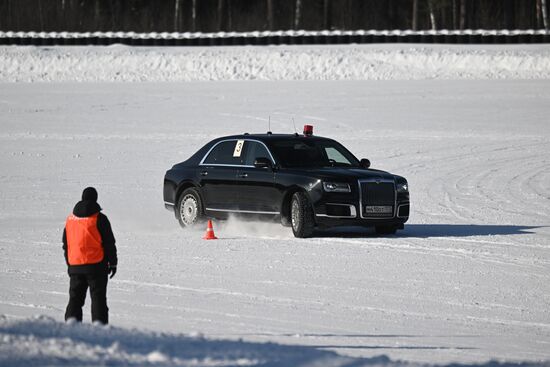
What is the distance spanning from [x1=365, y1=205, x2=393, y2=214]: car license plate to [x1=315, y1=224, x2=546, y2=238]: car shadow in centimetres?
79

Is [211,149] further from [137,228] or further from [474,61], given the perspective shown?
[474,61]

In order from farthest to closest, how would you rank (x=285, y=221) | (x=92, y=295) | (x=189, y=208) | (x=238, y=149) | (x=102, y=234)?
(x=189, y=208), (x=238, y=149), (x=285, y=221), (x=102, y=234), (x=92, y=295)

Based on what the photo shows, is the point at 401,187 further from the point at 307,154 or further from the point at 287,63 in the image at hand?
the point at 287,63

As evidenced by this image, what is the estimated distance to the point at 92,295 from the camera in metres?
9.53

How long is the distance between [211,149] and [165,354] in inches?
432

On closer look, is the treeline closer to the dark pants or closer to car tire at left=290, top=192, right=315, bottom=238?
car tire at left=290, top=192, right=315, bottom=238

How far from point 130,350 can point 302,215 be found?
8.93 metres

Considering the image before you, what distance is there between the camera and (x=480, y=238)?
16.8m

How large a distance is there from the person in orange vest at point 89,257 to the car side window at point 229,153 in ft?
26.7

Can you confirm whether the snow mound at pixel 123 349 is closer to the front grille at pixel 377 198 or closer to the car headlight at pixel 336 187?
the car headlight at pixel 336 187

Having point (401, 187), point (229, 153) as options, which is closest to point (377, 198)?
point (401, 187)

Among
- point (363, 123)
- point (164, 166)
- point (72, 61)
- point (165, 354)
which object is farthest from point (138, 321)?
point (72, 61)

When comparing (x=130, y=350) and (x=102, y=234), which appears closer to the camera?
(x=130, y=350)

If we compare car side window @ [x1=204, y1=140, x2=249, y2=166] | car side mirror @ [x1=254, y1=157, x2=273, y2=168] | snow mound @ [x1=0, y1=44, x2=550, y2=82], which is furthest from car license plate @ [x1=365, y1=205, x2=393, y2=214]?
snow mound @ [x1=0, y1=44, x2=550, y2=82]
